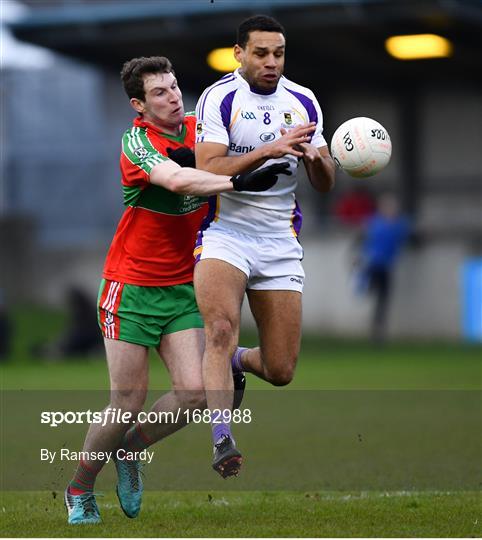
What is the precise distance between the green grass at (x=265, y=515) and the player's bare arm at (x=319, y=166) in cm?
182

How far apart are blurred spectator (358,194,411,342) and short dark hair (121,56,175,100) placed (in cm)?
1416

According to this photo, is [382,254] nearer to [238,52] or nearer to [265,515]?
[238,52]

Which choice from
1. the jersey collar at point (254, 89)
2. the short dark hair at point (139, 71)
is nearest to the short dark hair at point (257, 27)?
the jersey collar at point (254, 89)

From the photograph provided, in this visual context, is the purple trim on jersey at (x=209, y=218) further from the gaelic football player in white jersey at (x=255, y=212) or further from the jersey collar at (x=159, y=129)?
the jersey collar at (x=159, y=129)

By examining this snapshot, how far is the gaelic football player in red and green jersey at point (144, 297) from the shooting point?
6.80m

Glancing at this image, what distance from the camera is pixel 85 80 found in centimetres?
2956

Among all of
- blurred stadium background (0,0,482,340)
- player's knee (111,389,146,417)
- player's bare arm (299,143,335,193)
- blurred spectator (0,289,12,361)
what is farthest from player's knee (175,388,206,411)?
blurred stadium background (0,0,482,340)

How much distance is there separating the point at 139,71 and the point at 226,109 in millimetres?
517

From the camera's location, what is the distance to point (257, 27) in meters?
6.99

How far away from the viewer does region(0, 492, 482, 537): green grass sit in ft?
21.2

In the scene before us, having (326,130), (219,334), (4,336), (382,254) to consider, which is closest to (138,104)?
(219,334)

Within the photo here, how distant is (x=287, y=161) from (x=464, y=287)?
15.2m

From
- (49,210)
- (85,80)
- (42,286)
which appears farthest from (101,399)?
(85,80)

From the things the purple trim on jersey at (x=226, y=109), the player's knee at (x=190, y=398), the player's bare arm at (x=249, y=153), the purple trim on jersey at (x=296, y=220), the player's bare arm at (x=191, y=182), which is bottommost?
the player's knee at (x=190, y=398)
